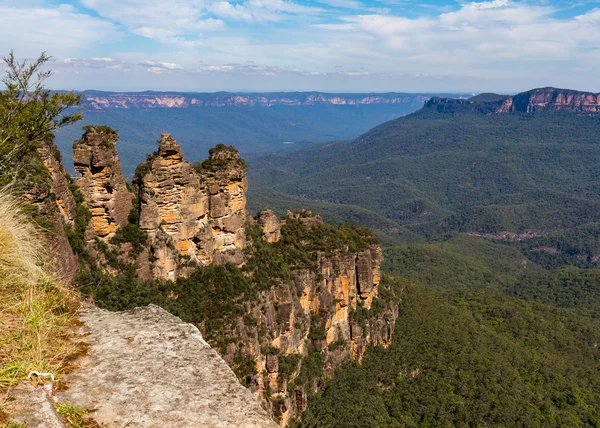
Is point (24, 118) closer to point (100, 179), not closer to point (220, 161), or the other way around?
point (100, 179)

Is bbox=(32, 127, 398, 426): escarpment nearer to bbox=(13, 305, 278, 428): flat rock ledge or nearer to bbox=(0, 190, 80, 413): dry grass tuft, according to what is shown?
bbox=(0, 190, 80, 413): dry grass tuft

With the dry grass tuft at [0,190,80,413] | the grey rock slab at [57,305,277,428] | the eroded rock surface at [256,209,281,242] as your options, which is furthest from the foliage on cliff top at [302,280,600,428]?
the dry grass tuft at [0,190,80,413]

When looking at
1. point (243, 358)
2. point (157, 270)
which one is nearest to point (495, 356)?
point (243, 358)

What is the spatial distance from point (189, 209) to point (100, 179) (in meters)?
6.76

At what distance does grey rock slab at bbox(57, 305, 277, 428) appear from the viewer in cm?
534

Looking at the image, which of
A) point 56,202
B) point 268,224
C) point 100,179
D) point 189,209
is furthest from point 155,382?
point 268,224

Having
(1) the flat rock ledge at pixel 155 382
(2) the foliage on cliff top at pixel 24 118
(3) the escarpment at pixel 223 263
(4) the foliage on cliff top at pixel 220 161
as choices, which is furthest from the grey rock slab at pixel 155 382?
(4) the foliage on cliff top at pixel 220 161

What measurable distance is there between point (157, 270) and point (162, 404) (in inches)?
1087

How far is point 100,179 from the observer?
29.2 meters

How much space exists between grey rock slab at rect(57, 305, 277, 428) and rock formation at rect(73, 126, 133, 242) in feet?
77.6

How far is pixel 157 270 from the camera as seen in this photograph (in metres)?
31.7

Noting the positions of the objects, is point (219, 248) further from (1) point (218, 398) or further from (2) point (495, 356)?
(2) point (495, 356)

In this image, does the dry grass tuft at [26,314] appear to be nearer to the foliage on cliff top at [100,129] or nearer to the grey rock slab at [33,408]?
the grey rock slab at [33,408]

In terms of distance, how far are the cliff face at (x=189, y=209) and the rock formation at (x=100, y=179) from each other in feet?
6.06
